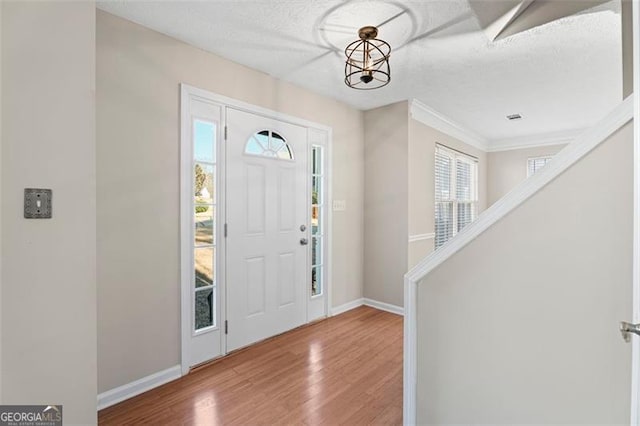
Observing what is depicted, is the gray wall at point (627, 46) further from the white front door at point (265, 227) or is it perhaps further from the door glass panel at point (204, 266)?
the door glass panel at point (204, 266)

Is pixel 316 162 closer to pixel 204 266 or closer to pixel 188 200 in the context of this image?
pixel 188 200

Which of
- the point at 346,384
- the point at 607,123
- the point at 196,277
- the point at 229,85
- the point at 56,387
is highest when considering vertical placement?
the point at 229,85

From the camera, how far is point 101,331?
1.91m

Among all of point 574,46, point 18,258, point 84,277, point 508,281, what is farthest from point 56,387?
point 574,46

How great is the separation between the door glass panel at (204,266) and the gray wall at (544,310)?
1.71 metres

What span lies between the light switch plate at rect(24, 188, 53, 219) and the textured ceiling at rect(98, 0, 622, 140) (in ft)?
4.25

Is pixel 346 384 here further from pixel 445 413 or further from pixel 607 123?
pixel 607 123

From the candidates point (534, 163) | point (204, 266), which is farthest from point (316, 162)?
point (534, 163)

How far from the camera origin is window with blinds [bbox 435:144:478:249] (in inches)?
175

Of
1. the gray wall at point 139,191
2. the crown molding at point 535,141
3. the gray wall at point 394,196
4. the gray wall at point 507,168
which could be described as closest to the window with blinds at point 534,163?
the gray wall at point 507,168

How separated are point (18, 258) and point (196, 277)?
1224 millimetres

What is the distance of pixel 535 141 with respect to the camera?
5340 mm

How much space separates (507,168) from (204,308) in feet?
18.8

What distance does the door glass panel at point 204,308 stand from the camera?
243cm
